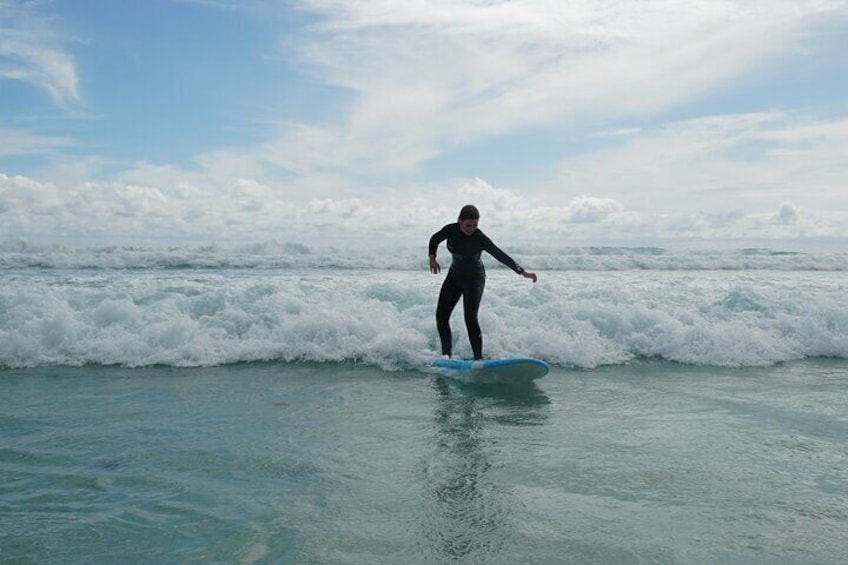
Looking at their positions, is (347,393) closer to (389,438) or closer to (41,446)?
(389,438)

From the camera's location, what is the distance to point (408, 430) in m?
5.70

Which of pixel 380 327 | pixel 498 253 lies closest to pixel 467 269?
pixel 498 253

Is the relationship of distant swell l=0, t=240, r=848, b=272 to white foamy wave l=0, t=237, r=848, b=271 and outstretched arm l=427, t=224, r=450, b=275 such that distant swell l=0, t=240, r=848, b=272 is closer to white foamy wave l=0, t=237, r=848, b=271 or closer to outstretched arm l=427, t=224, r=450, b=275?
white foamy wave l=0, t=237, r=848, b=271

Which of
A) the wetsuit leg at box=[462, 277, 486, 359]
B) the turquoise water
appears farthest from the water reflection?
the wetsuit leg at box=[462, 277, 486, 359]

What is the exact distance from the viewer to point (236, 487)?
169 inches

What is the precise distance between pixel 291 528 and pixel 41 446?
272 cm

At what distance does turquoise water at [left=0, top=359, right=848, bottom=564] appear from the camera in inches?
136

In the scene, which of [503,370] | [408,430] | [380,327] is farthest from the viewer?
[380,327]

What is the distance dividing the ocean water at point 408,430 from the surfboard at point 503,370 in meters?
0.19

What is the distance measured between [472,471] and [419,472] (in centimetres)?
38

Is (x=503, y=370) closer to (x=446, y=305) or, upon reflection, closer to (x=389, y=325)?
(x=446, y=305)

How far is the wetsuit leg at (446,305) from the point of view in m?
8.40

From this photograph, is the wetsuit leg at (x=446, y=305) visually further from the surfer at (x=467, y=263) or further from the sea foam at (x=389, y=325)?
the sea foam at (x=389, y=325)

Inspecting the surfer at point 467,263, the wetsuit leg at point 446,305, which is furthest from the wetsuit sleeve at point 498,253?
the wetsuit leg at point 446,305
